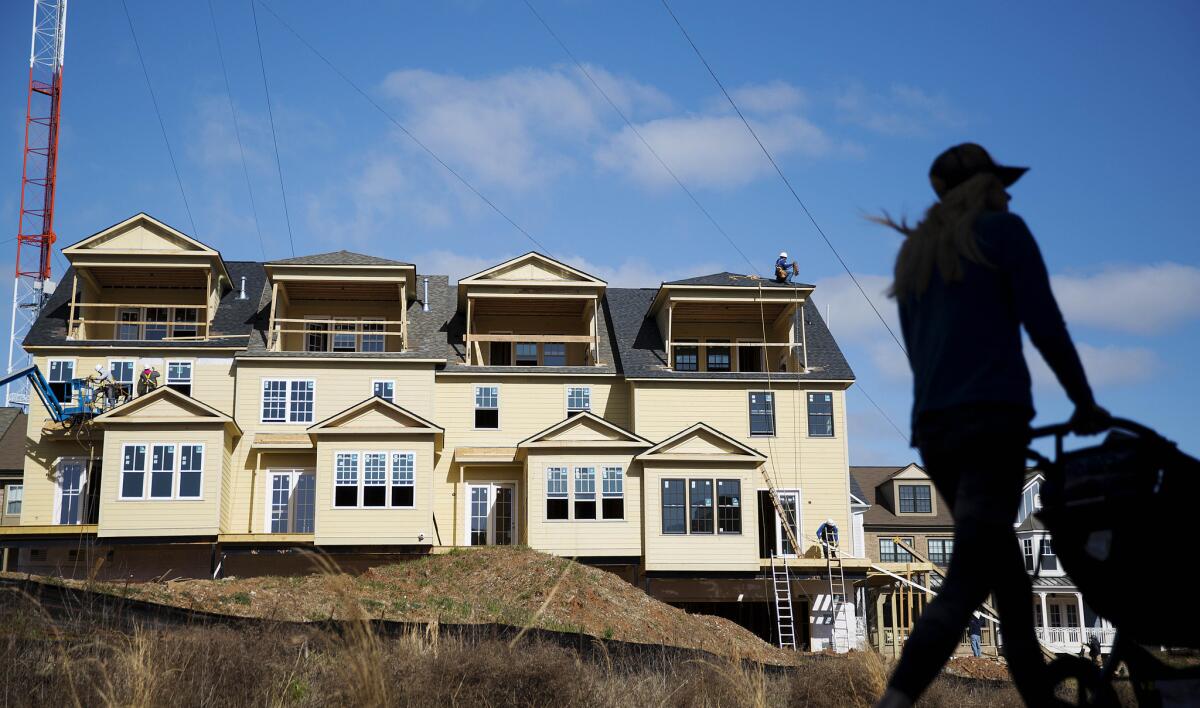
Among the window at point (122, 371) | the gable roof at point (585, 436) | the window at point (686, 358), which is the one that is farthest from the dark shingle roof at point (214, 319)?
the window at point (686, 358)

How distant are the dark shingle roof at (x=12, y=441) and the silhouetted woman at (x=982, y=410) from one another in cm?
4504

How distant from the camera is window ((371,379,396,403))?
35.9 metres

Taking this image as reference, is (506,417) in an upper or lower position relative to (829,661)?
upper

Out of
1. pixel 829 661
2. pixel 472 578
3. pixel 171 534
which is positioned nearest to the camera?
pixel 829 661

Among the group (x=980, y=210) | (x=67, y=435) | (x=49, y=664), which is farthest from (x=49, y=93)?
(x=980, y=210)

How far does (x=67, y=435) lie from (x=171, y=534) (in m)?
4.98

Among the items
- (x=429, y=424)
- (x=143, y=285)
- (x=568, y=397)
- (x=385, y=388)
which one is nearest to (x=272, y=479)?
(x=385, y=388)

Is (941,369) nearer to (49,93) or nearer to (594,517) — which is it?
(594,517)

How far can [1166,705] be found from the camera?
4.43m

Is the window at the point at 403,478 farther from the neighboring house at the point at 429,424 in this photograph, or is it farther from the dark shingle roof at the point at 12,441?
the dark shingle roof at the point at 12,441

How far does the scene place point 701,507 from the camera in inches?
1342

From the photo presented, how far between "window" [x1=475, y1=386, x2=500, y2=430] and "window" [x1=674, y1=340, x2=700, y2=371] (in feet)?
20.4

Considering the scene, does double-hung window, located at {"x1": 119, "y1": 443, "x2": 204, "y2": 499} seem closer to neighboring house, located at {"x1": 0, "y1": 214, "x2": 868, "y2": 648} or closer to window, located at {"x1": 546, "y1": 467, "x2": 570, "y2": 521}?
neighboring house, located at {"x1": 0, "y1": 214, "x2": 868, "y2": 648}

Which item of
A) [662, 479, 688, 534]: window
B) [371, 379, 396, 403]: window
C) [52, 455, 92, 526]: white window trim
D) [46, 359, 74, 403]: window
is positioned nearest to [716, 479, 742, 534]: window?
[662, 479, 688, 534]: window
